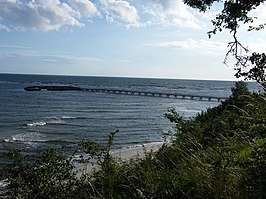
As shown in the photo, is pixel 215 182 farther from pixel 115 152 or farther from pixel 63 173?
pixel 115 152

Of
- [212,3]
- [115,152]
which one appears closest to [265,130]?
[212,3]

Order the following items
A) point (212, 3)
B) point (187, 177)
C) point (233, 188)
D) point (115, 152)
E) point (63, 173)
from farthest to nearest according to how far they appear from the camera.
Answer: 1. point (115, 152)
2. point (212, 3)
3. point (63, 173)
4. point (187, 177)
5. point (233, 188)

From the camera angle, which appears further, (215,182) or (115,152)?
(115,152)

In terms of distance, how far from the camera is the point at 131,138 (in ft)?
96.0

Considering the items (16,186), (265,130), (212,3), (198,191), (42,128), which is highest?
(212,3)

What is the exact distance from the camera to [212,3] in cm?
807

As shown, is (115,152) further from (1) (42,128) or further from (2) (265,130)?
(2) (265,130)

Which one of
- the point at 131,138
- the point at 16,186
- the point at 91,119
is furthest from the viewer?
the point at 91,119

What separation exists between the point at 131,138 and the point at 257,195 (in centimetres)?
2544

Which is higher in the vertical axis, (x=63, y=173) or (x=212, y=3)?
(x=212, y=3)

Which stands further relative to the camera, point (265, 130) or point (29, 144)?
point (29, 144)

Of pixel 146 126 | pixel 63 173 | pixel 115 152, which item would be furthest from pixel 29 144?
pixel 63 173

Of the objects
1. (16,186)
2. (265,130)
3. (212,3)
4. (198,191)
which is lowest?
(16,186)

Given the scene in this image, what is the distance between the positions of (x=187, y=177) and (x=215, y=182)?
59 centimetres
